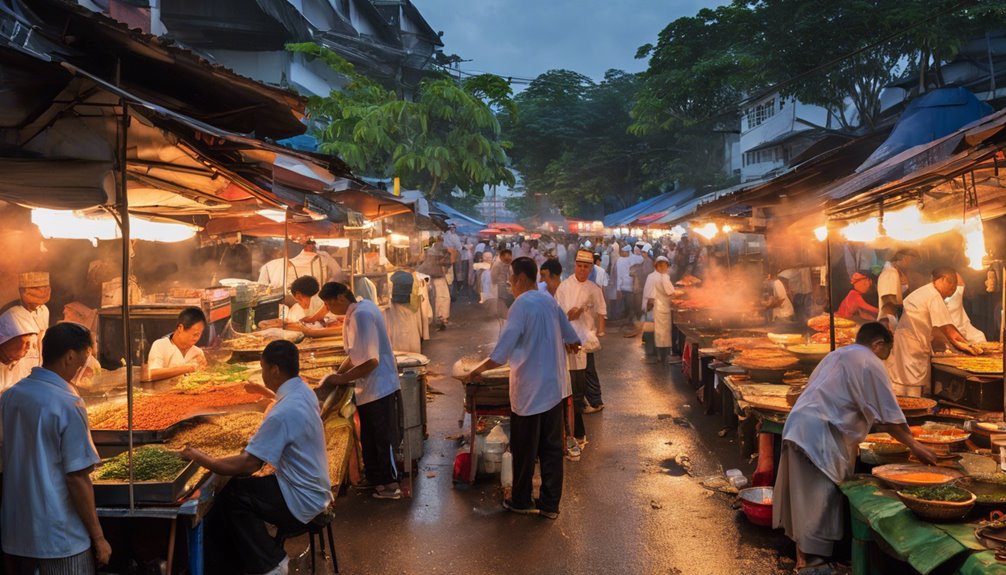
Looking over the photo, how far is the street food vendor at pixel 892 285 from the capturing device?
1080cm

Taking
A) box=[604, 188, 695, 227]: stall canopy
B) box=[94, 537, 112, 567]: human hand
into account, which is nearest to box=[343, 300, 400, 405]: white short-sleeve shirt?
box=[94, 537, 112, 567]: human hand

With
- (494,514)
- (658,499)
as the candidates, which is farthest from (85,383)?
(658,499)

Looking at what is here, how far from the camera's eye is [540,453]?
7.32m

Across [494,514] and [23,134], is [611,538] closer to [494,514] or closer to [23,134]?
[494,514]

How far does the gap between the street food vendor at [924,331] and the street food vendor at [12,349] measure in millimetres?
8897

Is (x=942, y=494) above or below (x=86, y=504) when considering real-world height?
below

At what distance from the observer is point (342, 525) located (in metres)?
7.01

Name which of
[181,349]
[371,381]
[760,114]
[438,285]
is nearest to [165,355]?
[181,349]

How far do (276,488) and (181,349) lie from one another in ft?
11.2

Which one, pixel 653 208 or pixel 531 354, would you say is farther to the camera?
pixel 653 208

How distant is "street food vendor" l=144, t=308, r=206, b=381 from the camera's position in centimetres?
768

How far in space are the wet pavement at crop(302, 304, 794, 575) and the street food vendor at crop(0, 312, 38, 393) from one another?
3.06 metres

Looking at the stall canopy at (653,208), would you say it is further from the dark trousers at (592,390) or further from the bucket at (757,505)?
the bucket at (757,505)

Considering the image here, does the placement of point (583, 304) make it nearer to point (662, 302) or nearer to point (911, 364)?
point (911, 364)
